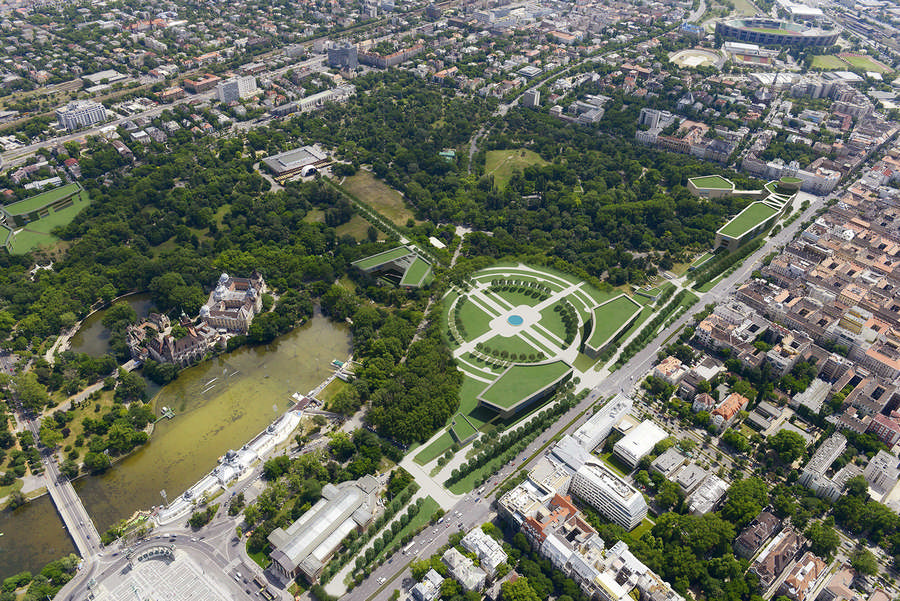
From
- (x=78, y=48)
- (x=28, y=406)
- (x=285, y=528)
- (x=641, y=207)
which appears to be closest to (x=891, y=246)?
(x=641, y=207)

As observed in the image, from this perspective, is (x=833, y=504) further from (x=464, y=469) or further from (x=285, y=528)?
(x=285, y=528)

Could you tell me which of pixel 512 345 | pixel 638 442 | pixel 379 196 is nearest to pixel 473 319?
pixel 512 345

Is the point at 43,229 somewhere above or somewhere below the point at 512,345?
below

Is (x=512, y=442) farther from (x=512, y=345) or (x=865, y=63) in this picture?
(x=865, y=63)

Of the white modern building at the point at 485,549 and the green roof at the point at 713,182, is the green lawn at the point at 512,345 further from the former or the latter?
the green roof at the point at 713,182

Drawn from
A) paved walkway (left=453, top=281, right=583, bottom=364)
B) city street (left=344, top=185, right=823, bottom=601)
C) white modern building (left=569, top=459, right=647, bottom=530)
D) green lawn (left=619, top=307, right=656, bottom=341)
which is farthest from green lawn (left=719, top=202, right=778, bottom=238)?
white modern building (left=569, top=459, right=647, bottom=530)

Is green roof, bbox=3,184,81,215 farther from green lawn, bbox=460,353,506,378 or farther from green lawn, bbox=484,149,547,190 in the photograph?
green lawn, bbox=460,353,506,378

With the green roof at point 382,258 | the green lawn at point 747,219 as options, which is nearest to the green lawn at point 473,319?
the green roof at point 382,258
